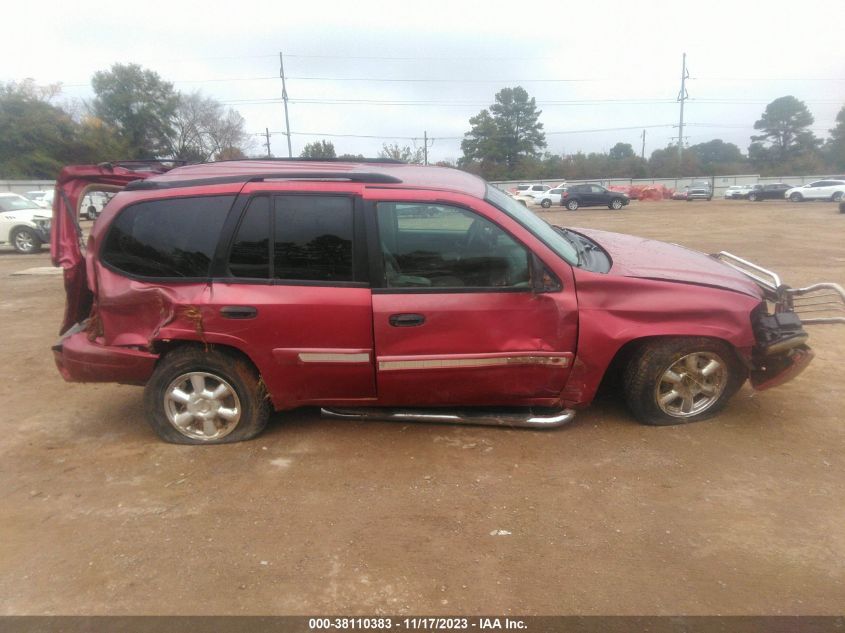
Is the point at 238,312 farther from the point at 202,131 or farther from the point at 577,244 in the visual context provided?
the point at 202,131

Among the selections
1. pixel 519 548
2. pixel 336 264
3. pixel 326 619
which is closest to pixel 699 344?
pixel 519 548

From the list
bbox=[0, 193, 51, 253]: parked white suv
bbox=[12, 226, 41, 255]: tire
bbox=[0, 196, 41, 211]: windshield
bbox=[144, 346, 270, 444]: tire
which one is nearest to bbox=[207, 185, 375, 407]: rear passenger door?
bbox=[144, 346, 270, 444]: tire

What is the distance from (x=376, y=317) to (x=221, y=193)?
1.28 m

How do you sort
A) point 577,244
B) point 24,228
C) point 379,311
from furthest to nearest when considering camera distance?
point 24,228 < point 577,244 < point 379,311

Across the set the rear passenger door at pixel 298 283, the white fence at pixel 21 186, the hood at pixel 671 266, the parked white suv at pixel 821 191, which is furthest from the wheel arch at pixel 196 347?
the white fence at pixel 21 186

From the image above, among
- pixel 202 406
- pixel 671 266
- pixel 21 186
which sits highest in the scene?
pixel 21 186

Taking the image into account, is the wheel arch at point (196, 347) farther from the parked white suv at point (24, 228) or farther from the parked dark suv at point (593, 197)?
the parked dark suv at point (593, 197)

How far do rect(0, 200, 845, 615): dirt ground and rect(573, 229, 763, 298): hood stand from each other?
3.16ft

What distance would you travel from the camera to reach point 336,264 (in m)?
3.47

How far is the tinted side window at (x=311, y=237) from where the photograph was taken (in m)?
3.47

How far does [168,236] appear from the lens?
356 centimetres

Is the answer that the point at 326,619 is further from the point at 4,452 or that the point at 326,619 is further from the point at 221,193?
the point at 4,452

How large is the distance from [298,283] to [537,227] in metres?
1.67

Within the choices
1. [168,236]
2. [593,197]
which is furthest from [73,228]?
[593,197]
